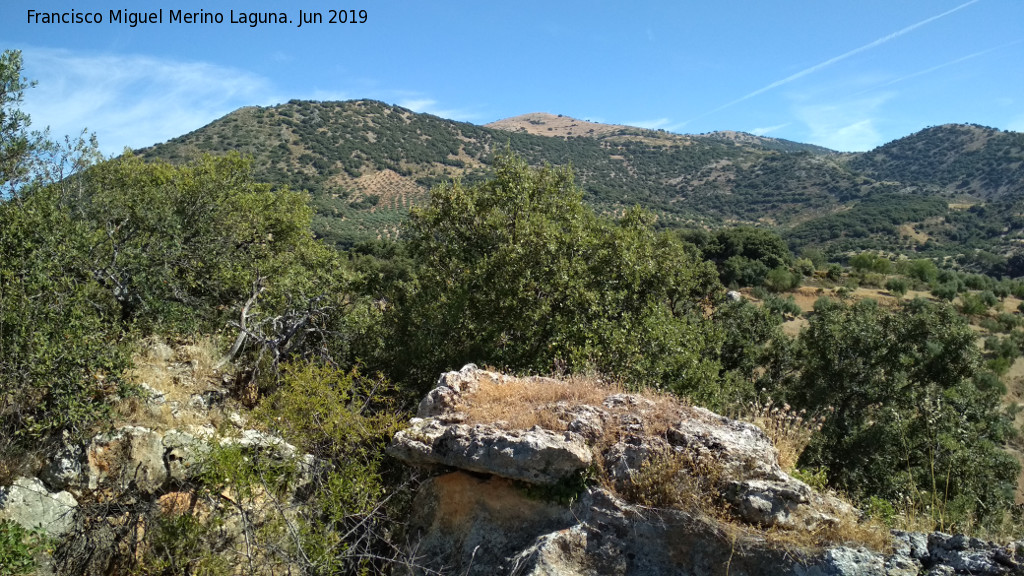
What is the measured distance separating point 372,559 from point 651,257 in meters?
8.01

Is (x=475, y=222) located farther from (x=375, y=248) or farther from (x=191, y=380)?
(x=375, y=248)

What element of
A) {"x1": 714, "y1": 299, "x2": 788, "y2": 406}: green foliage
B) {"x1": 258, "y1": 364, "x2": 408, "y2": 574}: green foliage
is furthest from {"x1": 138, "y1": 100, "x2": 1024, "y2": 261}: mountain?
{"x1": 258, "y1": 364, "x2": 408, "y2": 574}: green foliage

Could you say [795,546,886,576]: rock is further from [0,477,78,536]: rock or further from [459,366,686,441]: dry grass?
A: [0,477,78,536]: rock

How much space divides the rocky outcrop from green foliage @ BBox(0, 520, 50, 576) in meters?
3.59

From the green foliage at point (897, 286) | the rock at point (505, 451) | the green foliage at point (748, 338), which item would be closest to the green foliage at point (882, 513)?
the rock at point (505, 451)

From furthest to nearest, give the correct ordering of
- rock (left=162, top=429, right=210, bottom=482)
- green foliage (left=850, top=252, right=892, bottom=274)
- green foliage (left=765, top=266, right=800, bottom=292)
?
green foliage (left=850, top=252, right=892, bottom=274), green foliage (left=765, top=266, right=800, bottom=292), rock (left=162, top=429, right=210, bottom=482)

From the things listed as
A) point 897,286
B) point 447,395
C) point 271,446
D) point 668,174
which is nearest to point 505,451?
point 447,395

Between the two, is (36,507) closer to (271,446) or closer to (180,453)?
(180,453)

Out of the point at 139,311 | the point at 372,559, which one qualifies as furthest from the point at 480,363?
the point at 139,311

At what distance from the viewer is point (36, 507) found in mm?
6758

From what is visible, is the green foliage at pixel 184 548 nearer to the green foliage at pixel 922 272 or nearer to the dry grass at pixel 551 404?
the dry grass at pixel 551 404

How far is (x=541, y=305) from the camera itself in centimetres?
1074

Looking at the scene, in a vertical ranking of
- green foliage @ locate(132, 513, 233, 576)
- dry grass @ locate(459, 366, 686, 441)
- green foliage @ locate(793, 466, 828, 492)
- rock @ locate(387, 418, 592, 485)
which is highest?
dry grass @ locate(459, 366, 686, 441)

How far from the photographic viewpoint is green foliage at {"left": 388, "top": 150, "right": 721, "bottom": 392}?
1002 cm
